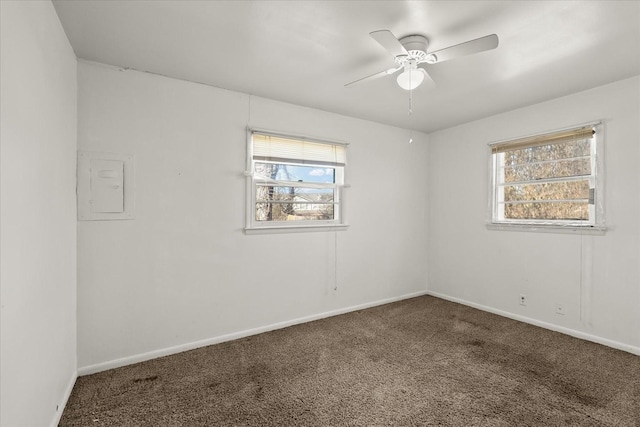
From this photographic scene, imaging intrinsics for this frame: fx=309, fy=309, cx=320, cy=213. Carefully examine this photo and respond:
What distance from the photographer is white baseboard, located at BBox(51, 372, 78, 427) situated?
1.83 metres

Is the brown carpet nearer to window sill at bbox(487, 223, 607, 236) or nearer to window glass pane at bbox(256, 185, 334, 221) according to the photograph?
window sill at bbox(487, 223, 607, 236)

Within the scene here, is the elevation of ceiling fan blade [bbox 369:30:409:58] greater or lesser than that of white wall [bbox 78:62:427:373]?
greater

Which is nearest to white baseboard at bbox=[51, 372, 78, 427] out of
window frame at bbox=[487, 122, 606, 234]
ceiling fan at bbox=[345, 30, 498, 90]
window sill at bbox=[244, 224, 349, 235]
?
window sill at bbox=[244, 224, 349, 235]

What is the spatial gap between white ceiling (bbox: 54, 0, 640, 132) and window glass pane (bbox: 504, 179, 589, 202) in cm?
95

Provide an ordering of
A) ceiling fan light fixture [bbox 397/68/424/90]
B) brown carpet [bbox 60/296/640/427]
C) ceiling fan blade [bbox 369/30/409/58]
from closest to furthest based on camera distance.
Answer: ceiling fan blade [bbox 369/30/409/58]
brown carpet [bbox 60/296/640/427]
ceiling fan light fixture [bbox 397/68/424/90]

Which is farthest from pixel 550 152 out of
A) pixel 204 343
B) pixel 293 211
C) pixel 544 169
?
pixel 204 343

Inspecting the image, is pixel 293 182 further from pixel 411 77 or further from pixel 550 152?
pixel 550 152

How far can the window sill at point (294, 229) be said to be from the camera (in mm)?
3213

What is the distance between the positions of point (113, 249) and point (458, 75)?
10.7 feet

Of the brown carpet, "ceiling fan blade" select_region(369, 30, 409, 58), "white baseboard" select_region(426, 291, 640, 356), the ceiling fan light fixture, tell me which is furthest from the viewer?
"white baseboard" select_region(426, 291, 640, 356)

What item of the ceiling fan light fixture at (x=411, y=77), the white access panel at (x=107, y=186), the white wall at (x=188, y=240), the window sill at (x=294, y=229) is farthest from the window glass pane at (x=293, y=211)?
the ceiling fan light fixture at (x=411, y=77)

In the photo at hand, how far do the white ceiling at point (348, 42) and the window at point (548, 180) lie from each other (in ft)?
1.81

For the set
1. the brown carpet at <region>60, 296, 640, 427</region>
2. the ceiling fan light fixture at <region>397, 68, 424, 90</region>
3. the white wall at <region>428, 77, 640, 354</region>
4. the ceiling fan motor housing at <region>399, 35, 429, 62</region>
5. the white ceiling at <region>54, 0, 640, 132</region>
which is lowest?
the brown carpet at <region>60, 296, 640, 427</region>

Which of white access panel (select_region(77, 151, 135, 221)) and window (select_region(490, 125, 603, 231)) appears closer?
white access panel (select_region(77, 151, 135, 221))
